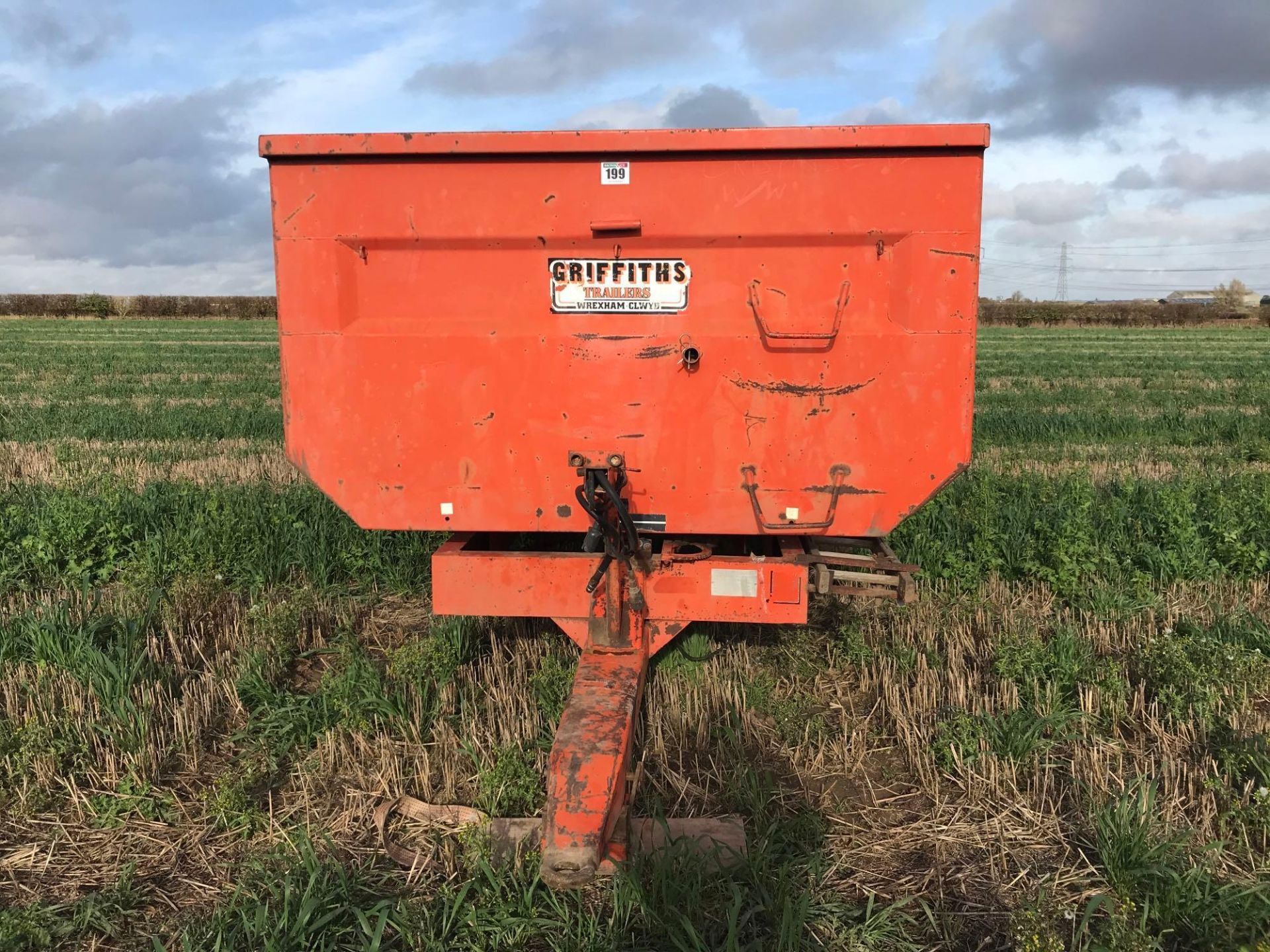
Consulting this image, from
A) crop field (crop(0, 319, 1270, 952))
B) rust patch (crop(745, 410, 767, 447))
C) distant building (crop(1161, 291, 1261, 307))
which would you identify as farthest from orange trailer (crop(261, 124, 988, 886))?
distant building (crop(1161, 291, 1261, 307))

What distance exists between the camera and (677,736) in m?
3.50

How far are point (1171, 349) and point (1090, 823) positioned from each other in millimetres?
28915

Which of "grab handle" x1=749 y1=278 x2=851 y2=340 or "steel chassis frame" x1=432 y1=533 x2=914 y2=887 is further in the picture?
"steel chassis frame" x1=432 y1=533 x2=914 y2=887

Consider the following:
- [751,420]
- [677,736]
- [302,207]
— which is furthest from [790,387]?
[302,207]

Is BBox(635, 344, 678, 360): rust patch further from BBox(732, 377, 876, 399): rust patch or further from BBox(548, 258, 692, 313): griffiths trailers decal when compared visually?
BBox(732, 377, 876, 399): rust patch

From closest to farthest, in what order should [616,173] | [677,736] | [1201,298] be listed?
[616,173], [677,736], [1201,298]

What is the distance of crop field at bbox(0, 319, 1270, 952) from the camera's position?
8.00 ft

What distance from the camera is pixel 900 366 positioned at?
311 cm

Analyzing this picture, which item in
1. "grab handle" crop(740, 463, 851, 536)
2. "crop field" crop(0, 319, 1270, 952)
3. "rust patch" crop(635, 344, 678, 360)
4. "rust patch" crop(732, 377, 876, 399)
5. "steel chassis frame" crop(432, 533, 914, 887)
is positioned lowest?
"crop field" crop(0, 319, 1270, 952)

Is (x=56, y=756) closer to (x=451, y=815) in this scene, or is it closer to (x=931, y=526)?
(x=451, y=815)

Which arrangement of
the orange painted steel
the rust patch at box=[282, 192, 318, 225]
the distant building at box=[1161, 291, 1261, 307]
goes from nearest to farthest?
the orange painted steel, the rust patch at box=[282, 192, 318, 225], the distant building at box=[1161, 291, 1261, 307]

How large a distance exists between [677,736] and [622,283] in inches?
70.1

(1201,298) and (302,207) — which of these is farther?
(1201,298)

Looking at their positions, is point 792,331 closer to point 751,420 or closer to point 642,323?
point 751,420
